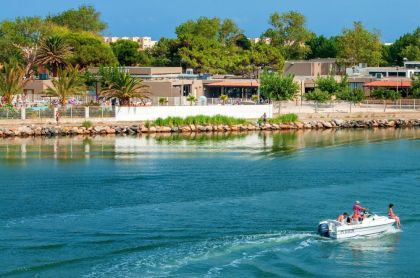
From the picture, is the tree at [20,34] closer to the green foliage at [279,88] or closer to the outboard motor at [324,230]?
the green foliage at [279,88]

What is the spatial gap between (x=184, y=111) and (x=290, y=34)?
72383 millimetres

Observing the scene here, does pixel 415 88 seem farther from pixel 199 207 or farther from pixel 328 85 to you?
pixel 199 207

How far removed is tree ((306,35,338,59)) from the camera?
15250cm

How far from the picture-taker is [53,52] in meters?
99.9

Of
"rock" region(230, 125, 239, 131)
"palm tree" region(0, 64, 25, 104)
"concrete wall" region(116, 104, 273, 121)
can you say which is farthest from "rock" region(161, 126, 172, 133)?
"palm tree" region(0, 64, 25, 104)

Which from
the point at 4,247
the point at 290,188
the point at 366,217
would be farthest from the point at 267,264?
the point at 290,188

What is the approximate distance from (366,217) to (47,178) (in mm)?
19808

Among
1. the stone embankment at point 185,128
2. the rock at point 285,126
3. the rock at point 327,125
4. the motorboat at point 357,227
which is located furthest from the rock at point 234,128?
the motorboat at point 357,227

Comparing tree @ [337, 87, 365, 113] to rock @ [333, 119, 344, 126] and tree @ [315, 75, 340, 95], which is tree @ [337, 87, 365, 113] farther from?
rock @ [333, 119, 344, 126]

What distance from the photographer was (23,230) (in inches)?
1564

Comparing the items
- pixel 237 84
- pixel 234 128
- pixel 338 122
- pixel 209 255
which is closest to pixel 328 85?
pixel 338 122

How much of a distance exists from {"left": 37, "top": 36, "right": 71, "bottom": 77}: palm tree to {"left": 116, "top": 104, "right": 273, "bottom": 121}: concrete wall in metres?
20.8

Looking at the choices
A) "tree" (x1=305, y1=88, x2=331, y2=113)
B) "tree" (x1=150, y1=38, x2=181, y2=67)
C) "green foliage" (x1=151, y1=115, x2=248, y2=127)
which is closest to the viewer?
"green foliage" (x1=151, y1=115, x2=248, y2=127)

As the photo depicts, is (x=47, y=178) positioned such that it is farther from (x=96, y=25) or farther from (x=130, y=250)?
(x=96, y=25)
